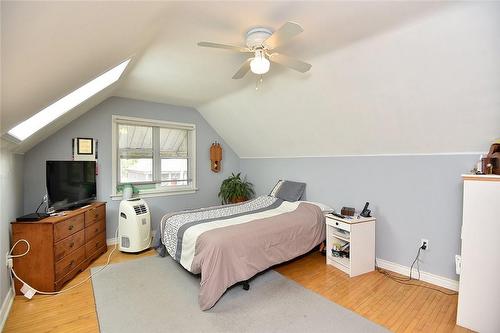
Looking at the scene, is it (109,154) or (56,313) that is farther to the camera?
(109,154)

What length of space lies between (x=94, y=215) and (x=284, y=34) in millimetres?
3390

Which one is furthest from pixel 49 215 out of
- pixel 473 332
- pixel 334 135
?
pixel 473 332

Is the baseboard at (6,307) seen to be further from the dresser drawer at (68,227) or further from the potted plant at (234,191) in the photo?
the potted plant at (234,191)

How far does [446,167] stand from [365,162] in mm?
890

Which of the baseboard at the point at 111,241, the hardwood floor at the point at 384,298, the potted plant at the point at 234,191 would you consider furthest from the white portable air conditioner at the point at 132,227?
the hardwood floor at the point at 384,298

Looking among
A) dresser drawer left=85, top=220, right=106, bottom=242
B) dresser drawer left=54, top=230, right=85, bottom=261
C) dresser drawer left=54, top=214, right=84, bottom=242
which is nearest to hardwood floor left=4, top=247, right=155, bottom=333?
dresser drawer left=54, top=230, right=85, bottom=261

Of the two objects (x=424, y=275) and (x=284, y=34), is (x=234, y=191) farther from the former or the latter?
(x=284, y=34)

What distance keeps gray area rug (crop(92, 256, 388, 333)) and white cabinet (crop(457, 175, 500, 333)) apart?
2.51 ft

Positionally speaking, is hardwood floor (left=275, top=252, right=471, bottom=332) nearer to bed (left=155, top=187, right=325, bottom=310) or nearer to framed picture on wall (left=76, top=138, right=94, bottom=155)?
bed (left=155, top=187, right=325, bottom=310)

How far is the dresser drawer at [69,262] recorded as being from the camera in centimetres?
254

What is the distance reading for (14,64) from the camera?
111 centimetres

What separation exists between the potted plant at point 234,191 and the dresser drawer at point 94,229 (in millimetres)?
2244

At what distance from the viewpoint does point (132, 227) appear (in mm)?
3480

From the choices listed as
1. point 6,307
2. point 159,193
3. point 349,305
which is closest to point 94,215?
point 159,193
